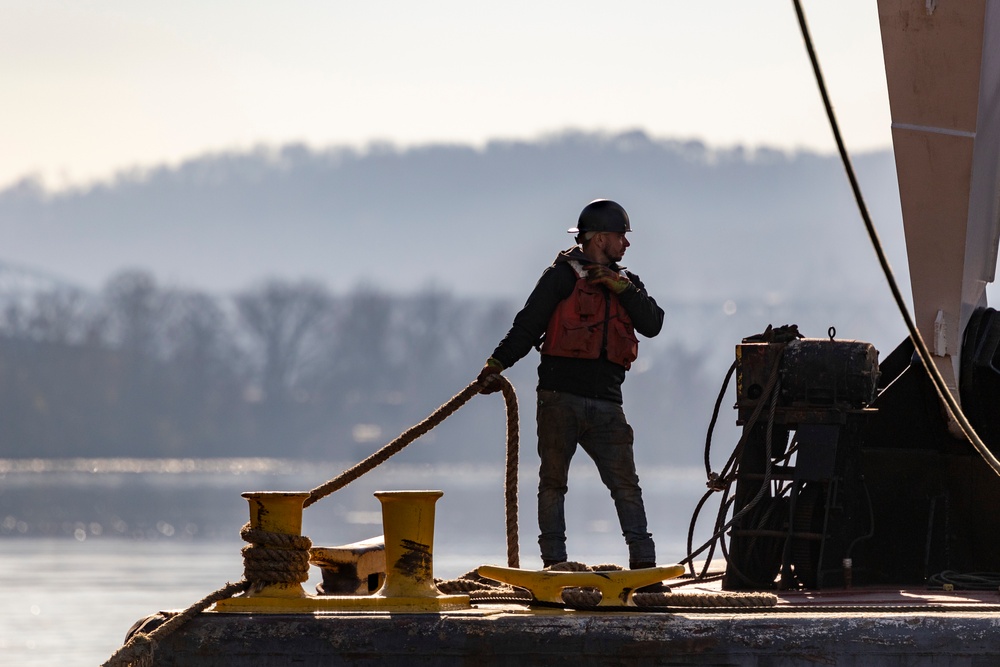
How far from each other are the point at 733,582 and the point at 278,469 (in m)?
128

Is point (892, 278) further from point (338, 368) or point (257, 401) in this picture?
point (338, 368)

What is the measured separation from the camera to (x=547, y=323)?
27.7 ft

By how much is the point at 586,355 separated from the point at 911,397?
2154 mm

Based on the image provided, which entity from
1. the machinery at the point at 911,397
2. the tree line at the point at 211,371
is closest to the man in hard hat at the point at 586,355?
the machinery at the point at 911,397

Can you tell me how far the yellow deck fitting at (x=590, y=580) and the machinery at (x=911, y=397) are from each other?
1.59m

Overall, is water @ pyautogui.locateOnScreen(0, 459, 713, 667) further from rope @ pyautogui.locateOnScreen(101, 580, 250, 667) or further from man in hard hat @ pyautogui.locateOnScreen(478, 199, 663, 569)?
rope @ pyautogui.locateOnScreen(101, 580, 250, 667)

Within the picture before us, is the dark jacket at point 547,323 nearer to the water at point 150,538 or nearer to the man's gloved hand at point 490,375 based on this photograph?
the man's gloved hand at point 490,375

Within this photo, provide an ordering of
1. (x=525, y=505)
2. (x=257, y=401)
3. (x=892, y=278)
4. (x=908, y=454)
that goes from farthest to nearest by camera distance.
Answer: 1. (x=257, y=401)
2. (x=525, y=505)
3. (x=908, y=454)
4. (x=892, y=278)

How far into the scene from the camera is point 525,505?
262ft

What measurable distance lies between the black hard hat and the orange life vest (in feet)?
0.78

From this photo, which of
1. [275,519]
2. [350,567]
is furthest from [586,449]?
[275,519]

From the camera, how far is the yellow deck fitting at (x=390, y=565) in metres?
6.73

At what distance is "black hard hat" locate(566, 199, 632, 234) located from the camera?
8258 millimetres

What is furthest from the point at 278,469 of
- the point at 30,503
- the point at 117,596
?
the point at 117,596
